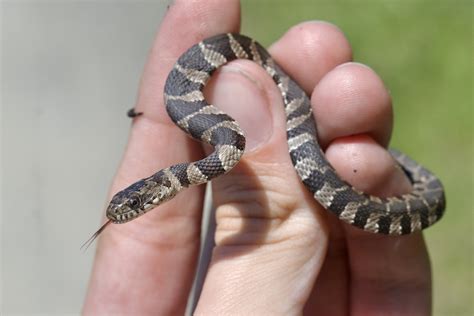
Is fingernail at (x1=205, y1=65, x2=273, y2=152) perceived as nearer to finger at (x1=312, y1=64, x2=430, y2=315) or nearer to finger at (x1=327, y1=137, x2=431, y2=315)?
finger at (x1=312, y1=64, x2=430, y2=315)

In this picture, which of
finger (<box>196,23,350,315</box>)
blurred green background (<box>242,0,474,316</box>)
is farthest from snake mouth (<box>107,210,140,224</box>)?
blurred green background (<box>242,0,474,316</box>)

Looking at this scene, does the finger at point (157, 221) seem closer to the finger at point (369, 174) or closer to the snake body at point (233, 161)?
the snake body at point (233, 161)

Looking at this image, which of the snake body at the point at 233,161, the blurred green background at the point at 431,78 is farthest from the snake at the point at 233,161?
the blurred green background at the point at 431,78

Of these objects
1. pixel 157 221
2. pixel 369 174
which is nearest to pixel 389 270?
pixel 369 174

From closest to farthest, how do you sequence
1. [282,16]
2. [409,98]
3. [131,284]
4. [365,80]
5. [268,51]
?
[365,80] → [131,284] → [268,51] → [409,98] → [282,16]

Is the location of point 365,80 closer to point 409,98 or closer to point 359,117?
point 359,117

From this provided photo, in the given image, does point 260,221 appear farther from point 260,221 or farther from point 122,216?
point 122,216

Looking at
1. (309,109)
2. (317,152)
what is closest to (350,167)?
(317,152)

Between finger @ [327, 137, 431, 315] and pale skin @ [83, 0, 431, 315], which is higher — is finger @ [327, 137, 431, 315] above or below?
below
